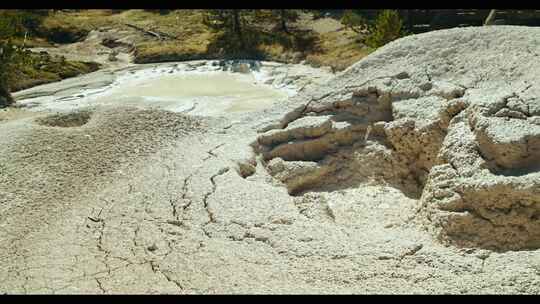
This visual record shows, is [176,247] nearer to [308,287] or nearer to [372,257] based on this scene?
[308,287]

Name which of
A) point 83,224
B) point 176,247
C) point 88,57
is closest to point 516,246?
point 176,247

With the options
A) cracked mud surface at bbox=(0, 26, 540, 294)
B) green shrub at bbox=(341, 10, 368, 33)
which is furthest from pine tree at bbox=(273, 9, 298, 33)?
cracked mud surface at bbox=(0, 26, 540, 294)

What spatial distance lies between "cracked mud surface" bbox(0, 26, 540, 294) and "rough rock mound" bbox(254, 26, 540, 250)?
0.07 ft

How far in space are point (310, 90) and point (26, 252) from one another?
17.9 feet

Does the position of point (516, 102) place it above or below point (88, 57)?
above

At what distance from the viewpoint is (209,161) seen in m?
7.76

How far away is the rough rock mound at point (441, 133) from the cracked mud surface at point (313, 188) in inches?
0.9

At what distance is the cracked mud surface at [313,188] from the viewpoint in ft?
16.5

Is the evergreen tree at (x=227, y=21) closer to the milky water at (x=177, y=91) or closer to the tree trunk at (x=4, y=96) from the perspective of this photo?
the milky water at (x=177, y=91)

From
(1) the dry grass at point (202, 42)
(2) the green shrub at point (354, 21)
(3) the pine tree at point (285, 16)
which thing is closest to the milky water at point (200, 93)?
(1) the dry grass at point (202, 42)

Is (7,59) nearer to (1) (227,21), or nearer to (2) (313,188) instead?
(2) (313,188)

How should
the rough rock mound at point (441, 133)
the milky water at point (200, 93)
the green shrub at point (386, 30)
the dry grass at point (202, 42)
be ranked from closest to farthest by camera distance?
the rough rock mound at point (441, 133)
the milky water at point (200, 93)
the green shrub at point (386, 30)
the dry grass at point (202, 42)

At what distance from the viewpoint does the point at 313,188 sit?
7.65m

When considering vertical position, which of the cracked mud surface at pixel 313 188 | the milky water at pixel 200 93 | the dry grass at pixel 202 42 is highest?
the cracked mud surface at pixel 313 188
